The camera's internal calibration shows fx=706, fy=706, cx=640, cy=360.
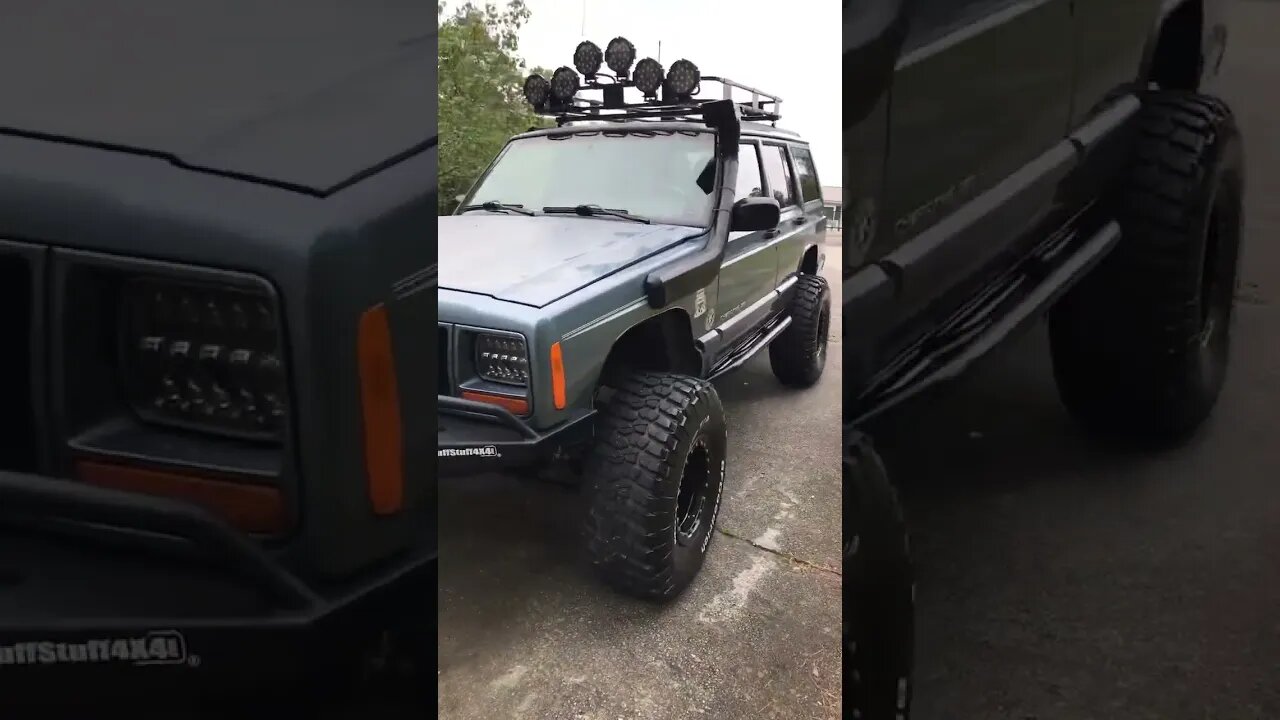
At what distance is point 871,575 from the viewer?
1.18 m

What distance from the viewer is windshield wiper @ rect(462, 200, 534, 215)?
46.6 inches

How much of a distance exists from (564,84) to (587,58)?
58 millimetres

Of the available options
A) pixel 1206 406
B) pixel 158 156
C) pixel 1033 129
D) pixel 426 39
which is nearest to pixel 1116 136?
pixel 1033 129

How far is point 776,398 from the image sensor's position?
1.21 metres

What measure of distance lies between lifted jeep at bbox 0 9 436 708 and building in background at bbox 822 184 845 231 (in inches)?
24.6

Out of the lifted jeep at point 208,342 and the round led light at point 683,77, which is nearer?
the lifted jeep at point 208,342

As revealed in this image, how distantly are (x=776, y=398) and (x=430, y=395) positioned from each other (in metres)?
0.57

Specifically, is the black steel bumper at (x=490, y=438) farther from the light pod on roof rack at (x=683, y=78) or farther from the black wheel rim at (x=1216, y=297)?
the black wheel rim at (x=1216, y=297)

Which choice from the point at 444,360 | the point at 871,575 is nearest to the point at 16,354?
the point at 444,360

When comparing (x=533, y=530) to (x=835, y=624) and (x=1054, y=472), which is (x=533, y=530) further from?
(x=1054, y=472)

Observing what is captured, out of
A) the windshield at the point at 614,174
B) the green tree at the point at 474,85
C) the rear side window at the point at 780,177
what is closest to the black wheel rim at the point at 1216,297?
the rear side window at the point at 780,177

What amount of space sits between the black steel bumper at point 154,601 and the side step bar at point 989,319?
805mm

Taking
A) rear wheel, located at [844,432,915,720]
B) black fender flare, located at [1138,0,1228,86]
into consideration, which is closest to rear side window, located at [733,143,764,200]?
rear wheel, located at [844,432,915,720]

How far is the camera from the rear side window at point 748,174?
1.19 m
